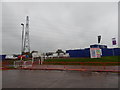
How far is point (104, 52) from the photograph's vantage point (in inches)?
1940

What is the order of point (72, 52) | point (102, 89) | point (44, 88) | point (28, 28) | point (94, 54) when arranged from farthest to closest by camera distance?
point (28, 28) → point (72, 52) → point (94, 54) → point (44, 88) → point (102, 89)

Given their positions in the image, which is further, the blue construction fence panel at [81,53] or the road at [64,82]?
the blue construction fence panel at [81,53]

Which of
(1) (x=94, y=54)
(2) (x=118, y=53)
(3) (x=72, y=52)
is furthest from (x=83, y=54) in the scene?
(1) (x=94, y=54)

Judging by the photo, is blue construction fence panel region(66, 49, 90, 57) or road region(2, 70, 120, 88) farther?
blue construction fence panel region(66, 49, 90, 57)

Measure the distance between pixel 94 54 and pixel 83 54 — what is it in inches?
779

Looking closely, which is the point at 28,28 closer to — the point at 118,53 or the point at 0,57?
the point at 0,57

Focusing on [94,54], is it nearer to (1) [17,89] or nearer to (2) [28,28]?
(1) [17,89]

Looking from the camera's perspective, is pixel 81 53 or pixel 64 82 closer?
pixel 64 82

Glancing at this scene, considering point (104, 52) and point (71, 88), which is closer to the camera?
point (71, 88)

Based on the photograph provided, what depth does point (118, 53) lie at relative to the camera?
48.1 m

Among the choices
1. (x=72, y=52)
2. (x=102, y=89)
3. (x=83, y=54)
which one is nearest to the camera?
(x=102, y=89)

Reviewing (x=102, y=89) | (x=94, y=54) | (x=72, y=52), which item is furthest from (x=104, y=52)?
(x=102, y=89)

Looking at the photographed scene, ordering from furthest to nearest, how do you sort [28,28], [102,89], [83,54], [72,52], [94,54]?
→ [28,28]
[72,52]
[83,54]
[94,54]
[102,89]

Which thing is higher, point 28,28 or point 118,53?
point 28,28
